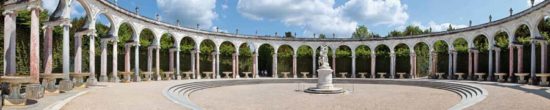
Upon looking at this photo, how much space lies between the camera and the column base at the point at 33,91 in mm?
12484

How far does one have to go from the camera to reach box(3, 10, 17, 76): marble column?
14570 millimetres

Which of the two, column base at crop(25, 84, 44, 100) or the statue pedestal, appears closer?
column base at crop(25, 84, 44, 100)

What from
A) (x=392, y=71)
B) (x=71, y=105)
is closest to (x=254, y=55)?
(x=392, y=71)

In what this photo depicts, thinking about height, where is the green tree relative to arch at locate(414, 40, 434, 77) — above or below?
above

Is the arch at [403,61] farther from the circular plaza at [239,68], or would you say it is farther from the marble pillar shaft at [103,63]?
the marble pillar shaft at [103,63]

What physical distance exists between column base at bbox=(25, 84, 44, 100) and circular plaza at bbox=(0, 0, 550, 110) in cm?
3

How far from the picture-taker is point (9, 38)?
14.7 meters

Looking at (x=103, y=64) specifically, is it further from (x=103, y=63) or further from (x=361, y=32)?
(x=361, y=32)

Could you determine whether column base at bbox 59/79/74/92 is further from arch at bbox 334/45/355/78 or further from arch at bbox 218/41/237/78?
arch at bbox 334/45/355/78

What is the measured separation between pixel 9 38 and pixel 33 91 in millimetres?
3213

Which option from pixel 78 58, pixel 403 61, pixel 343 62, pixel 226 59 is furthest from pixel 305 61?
pixel 78 58

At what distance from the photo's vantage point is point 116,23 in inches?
1005

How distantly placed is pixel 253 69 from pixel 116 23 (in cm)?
1682

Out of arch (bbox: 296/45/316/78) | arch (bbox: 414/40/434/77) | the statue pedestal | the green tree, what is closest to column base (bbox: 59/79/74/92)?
the statue pedestal
